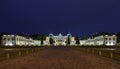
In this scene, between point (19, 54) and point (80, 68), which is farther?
point (19, 54)

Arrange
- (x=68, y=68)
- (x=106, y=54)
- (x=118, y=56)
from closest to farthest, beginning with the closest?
(x=68, y=68) → (x=118, y=56) → (x=106, y=54)

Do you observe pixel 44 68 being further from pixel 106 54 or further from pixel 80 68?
pixel 106 54

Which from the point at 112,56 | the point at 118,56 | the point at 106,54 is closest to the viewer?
the point at 118,56

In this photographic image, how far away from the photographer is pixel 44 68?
66.2 ft

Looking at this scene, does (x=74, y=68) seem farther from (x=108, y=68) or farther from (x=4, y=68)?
(x=4, y=68)

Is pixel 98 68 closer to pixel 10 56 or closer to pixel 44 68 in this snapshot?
pixel 44 68

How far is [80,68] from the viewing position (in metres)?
20.2

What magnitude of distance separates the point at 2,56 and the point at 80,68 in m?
12.9

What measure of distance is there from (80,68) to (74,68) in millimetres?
498

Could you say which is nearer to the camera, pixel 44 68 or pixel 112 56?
pixel 44 68

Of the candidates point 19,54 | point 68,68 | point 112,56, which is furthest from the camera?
point 19,54

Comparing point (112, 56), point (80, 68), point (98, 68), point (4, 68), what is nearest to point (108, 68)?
point (98, 68)

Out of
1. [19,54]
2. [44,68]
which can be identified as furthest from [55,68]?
[19,54]

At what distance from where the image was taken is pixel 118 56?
2927 centimetres
